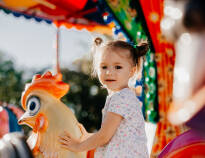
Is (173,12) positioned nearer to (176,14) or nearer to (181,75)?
(176,14)

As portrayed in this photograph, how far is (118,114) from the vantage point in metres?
1.35

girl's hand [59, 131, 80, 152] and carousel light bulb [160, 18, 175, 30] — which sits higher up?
carousel light bulb [160, 18, 175, 30]

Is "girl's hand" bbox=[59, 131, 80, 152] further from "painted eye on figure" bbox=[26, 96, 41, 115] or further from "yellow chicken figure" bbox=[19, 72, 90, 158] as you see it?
"painted eye on figure" bbox=[26, 96, 41, 115]

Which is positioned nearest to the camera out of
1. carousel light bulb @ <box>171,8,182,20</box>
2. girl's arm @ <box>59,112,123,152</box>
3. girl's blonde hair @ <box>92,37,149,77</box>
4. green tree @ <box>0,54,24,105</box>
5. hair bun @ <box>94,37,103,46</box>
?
carousel light bulb @ <box>171,8,182,20</box>

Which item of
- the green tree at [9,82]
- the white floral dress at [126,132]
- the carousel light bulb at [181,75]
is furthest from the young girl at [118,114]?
the green tree at [9,82]

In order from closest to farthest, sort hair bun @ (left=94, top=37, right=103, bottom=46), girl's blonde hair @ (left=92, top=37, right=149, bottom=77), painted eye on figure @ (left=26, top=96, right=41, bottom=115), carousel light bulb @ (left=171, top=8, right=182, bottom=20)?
carousel light bulb @ (left=171, top=8, right=182, bottom=20) < girl's blonde hair @ (left=92, top=37, right=149, bottom=77) < hair bun @ (left=94, top=37, right=103, bottom=46) < painted eye on figure @ (left=26, top=96, right=41, bottom=115)

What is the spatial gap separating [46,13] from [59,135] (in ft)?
8.66

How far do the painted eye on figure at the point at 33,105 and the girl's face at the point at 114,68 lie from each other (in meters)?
0.44

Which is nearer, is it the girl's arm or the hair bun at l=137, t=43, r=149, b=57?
→ the girl's arm

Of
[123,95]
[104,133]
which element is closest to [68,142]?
[104,133]

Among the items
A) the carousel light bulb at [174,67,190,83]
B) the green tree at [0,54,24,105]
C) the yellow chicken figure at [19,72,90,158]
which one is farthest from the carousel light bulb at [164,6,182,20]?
the green tree at [0,54,24,105]

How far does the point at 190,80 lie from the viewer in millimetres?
655

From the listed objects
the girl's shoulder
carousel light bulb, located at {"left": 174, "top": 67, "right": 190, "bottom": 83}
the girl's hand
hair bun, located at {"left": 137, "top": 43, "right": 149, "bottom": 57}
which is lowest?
the girl's hand

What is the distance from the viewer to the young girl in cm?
135
